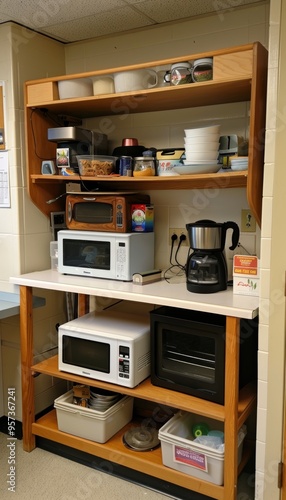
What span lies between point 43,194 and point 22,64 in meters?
0.71

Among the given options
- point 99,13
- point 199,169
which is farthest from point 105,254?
point 99,13

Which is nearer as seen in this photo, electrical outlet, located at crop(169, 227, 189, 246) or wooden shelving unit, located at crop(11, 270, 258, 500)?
wooden shelving unit, located at crop(11, 270, 258, 500)

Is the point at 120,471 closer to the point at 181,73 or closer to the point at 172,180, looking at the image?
the point at 172,180

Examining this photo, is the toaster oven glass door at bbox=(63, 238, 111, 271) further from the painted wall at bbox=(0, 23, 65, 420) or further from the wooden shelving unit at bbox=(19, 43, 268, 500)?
the painted wall at bbox=(0, 23, 65, 420)

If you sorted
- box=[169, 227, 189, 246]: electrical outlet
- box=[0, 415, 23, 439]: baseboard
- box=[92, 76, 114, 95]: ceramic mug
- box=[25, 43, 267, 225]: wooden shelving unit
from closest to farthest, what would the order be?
box=[25, 43, 267, 225]: wooden shelving unit, box=[92, 76, 114, 95]: ceramic mug, box=[169, 227, 189, 246]: electrical outlet, box=[0, 415, 23, 439]: baseboard

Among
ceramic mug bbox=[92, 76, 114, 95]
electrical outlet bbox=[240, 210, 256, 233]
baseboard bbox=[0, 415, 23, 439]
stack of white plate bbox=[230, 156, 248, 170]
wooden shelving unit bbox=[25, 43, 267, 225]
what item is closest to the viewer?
wooden shelving unit bbox=[25, 43, 267, 225]

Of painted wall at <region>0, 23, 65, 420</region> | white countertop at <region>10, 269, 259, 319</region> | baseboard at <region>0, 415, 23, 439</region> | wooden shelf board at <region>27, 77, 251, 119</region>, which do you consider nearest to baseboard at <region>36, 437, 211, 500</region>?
baseboard at <region>0, 415, 23, 439</region>

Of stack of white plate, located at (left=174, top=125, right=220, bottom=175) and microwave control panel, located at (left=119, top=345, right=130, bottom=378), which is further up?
stack of white plate, located at (left=174, top=125, right=220, bottom=175)

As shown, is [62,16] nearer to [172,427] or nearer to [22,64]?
[22,64]

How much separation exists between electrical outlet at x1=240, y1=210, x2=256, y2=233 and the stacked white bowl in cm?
40

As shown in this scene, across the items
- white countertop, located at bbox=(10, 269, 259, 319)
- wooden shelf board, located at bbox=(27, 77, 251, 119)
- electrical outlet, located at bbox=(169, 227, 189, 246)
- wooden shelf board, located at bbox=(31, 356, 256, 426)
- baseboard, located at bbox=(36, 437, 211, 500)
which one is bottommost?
baseboard, located at bbox=(36, 437, 211, 500)

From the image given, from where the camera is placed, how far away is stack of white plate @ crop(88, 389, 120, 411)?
2316 millimetres

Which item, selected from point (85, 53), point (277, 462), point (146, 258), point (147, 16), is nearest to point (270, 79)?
point (147, 16)

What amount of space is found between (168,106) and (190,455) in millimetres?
1724
